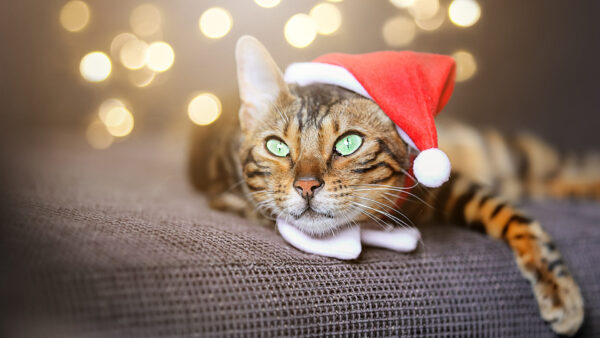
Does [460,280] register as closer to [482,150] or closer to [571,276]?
[571,276]

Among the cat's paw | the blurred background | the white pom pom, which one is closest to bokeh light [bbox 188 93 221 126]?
the blurred background

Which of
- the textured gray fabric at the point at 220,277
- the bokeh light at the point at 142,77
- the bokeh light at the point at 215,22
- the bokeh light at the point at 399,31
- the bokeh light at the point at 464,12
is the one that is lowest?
the textured gray fabric at the point at 220,277

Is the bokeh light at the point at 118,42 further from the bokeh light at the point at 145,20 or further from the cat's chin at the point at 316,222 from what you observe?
the cat's chin at the point at 316,222

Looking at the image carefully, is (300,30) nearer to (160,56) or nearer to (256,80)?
(256,80)

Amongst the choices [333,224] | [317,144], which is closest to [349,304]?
[333,224]

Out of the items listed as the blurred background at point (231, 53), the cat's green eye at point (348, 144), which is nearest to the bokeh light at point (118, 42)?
the blurred background at point (231, 53)

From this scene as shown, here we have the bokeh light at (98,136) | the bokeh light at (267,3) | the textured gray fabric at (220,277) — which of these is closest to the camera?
the textured gray fabric at (220,277)
